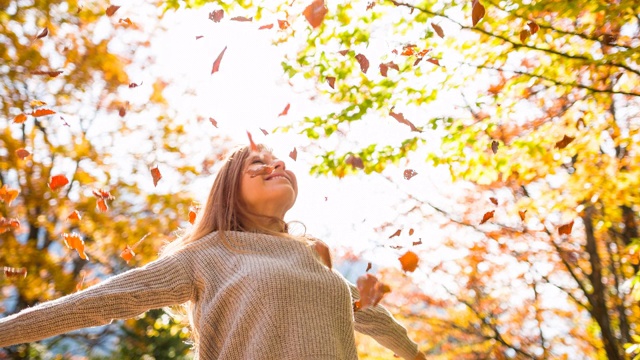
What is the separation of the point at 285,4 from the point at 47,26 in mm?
3791

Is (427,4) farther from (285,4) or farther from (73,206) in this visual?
(73,206)

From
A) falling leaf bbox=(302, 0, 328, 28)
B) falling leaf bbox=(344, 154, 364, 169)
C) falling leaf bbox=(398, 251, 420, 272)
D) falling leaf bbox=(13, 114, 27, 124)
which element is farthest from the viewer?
falling leaf bbox=(13, 114, 27, 124)

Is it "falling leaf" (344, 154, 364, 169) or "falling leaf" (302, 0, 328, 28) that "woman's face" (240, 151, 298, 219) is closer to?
"falling leaf" (302, 0, 328, 28)

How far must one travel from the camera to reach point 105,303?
1.89m

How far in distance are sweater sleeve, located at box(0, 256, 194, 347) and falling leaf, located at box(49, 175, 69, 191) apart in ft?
16.0

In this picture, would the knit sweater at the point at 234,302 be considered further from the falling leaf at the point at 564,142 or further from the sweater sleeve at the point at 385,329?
the falling leaf at the point at 564,142

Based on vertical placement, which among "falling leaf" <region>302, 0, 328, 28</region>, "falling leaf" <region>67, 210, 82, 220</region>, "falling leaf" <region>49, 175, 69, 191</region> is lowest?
"falling leaf" <region>67, 210, 82, 220</region>

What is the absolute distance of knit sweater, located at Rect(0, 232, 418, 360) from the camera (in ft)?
6.12

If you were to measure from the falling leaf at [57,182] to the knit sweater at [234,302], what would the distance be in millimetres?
4780

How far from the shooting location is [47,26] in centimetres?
659

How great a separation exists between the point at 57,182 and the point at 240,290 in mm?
5209

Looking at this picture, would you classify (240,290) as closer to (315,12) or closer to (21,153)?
(315,12)

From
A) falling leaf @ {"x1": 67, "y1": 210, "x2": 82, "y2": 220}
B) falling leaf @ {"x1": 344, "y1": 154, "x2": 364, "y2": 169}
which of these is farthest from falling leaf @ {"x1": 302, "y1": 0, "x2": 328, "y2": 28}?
falling leaf @ {"x1": 67, "y1": 210, "x2": 82, "y2": 220}

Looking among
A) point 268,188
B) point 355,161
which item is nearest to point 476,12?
point 268,188
